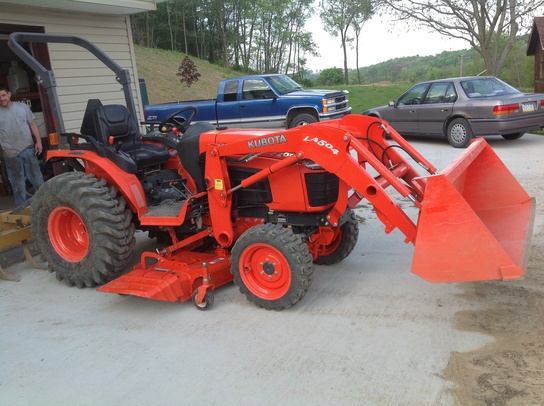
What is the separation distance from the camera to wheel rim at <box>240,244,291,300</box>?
4195 mm

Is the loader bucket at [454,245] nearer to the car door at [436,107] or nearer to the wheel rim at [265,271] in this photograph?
the wheel rim at [265,271]

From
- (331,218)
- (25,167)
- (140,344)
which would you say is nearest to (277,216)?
(331,218)

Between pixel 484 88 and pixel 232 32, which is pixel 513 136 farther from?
pixel 232 32

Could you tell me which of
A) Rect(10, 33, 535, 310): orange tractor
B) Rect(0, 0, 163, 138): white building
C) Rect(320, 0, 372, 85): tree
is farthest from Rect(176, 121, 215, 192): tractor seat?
Rect(320, 0, 372, 85): tree

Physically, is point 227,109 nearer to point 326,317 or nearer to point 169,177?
point 169,177

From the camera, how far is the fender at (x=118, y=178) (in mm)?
4832

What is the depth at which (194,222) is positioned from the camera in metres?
4.84

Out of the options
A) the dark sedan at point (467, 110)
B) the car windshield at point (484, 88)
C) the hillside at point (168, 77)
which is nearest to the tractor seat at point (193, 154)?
the dark sedan at point (467, 110)

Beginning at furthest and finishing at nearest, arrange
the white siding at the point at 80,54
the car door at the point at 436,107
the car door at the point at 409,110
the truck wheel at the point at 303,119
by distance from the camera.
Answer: the truck wheel at the point at 303,119 → the car door at the point at 409,110 → the car door at the point at 436,107 → the white siding at the point at 80,54

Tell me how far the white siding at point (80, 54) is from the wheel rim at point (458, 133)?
7.11 metres

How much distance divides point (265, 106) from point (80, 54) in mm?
6256

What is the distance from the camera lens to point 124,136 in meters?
5.42

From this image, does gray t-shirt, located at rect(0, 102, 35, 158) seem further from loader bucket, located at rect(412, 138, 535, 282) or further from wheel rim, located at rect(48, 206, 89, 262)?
loader bucket, located at rect(412, 138, 535, 282)

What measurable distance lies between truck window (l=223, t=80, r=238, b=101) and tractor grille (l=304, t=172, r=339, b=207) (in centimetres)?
1057
